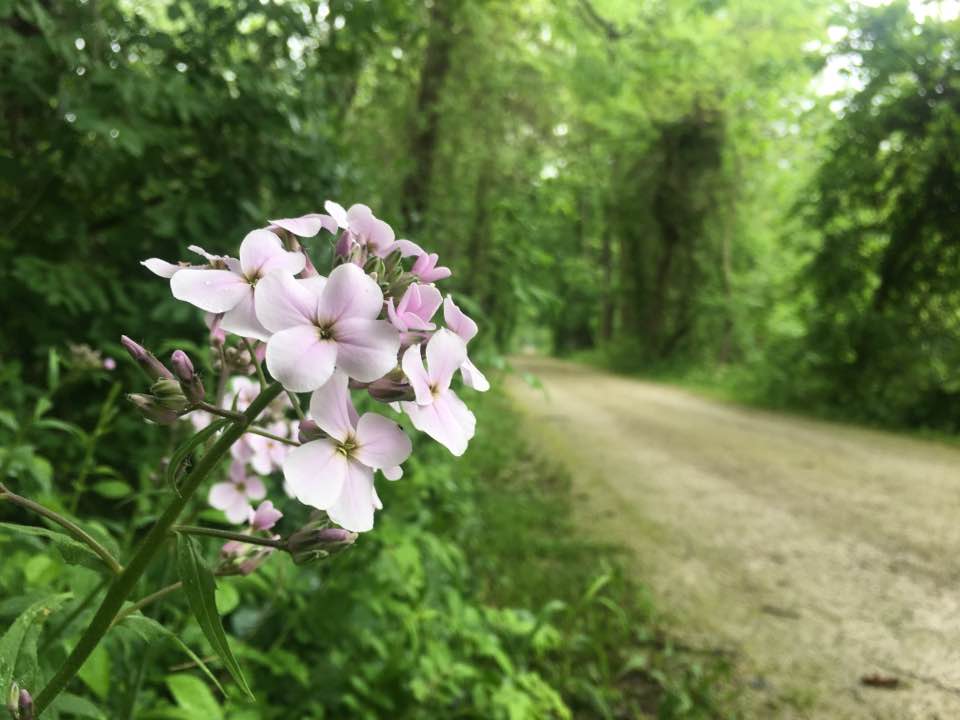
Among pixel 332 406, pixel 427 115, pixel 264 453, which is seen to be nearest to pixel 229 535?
pixel 332 406

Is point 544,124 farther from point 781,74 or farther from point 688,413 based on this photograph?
point 781,74

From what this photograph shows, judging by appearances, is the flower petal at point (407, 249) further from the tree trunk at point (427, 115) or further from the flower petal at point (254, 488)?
the tree trunk at point (427, 115)

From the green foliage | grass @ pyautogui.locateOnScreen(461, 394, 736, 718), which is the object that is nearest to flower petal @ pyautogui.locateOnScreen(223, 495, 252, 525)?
grass @ pyautogui.locateOnScreen(461, 394, 736, 718)

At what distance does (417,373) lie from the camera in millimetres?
846

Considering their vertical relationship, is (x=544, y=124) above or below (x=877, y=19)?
below

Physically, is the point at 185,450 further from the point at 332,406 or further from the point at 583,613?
the point at 583,613

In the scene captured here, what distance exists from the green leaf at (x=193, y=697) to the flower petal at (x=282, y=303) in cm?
113

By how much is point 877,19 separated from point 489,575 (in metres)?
9.84

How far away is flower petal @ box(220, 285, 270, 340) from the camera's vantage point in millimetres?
839

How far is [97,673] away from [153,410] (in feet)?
2.85

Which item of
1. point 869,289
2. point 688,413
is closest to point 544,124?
point 688,413

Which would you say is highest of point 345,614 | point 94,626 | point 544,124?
point 544,124

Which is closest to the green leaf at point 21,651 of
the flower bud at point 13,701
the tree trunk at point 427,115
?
the flower bud at point 13,701

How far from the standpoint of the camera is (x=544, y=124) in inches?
309
